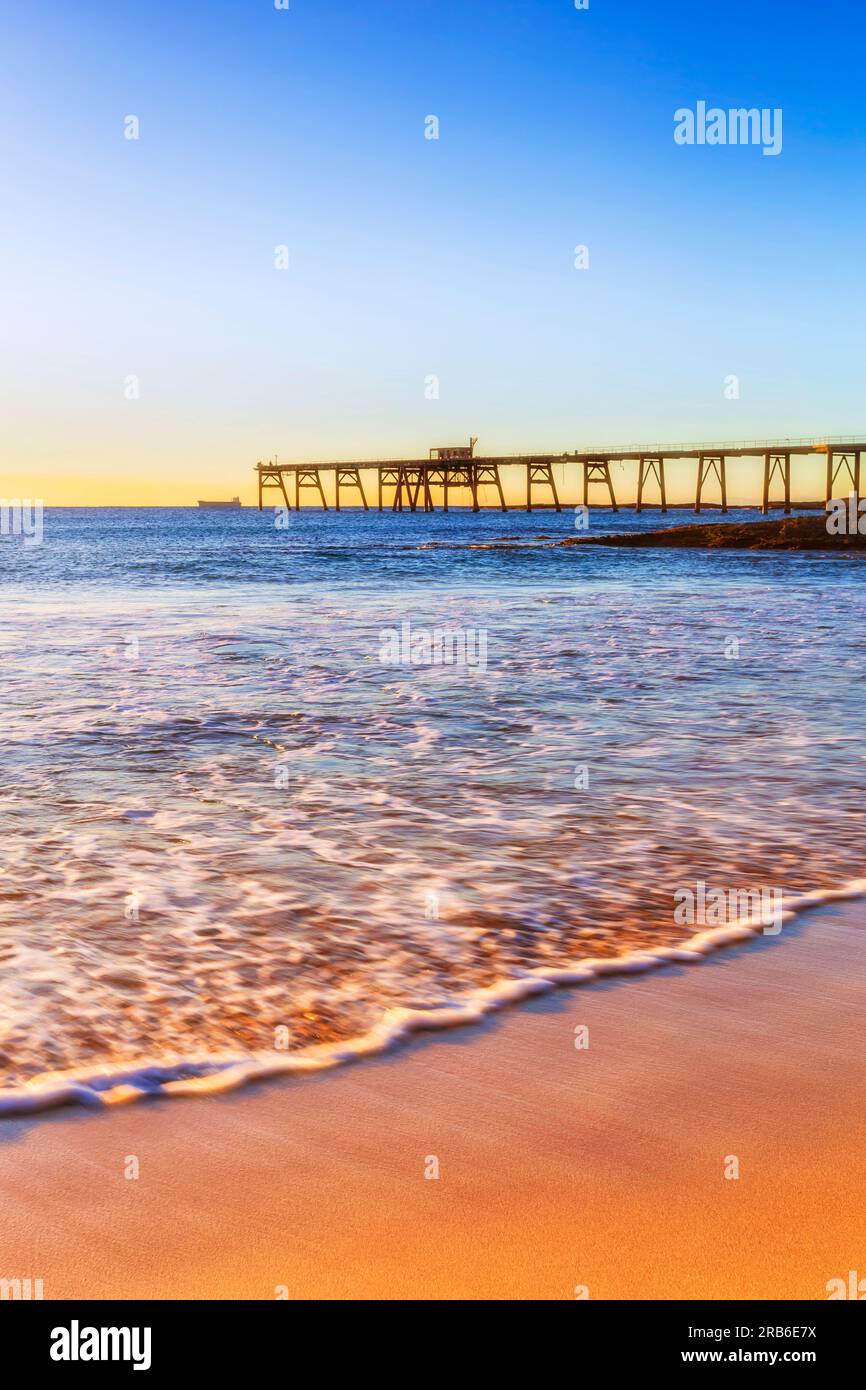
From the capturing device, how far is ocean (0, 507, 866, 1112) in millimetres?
2961

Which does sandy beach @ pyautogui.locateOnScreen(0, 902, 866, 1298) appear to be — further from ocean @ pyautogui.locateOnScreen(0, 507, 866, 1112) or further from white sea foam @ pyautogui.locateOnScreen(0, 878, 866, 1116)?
ocean @ pyautogui.locateOnScreen(0, 507, 866, 1112)

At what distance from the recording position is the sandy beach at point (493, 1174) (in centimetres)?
189

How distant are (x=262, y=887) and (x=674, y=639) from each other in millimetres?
9181

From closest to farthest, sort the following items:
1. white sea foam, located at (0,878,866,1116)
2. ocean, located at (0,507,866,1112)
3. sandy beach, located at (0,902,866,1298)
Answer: sandy beach, located at (0,902,866,1298) < white sea foam, located at (0,878,866,1116) < ocean, located at (0,507,866,1112)

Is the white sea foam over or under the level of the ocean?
under

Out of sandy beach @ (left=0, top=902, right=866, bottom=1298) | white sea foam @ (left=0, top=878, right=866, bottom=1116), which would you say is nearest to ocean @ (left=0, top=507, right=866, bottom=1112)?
white sea foam @ (left=0, top=878, right=866, bottom=1116)

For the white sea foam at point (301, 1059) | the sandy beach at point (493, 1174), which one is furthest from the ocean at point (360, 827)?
the sandy beach at point (493, 1174)

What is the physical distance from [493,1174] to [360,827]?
262 cm

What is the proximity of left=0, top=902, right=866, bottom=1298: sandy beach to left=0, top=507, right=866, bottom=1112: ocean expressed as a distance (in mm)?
223

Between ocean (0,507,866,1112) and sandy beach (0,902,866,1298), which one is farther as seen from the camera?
ocean (0,507,866,1112)

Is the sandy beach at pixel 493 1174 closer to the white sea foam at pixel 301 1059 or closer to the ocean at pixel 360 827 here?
the white sea foam at pixel 301 1059

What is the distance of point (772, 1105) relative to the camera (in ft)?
7.95

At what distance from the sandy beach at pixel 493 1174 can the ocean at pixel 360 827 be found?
22cm

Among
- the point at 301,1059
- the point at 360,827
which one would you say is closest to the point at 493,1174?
the point at 301,1059
